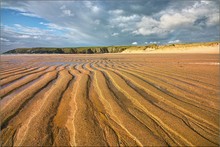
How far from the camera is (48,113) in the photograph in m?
3.73

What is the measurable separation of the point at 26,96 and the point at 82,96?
1.44 metres

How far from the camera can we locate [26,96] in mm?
4863

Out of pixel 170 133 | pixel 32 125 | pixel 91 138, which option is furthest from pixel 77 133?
pixel 170 133

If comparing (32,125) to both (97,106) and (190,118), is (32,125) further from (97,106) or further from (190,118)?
(190,118)

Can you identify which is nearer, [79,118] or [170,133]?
[170,133]

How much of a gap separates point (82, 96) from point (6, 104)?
1.74 metres

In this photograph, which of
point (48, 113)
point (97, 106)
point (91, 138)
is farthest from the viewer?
point (97, 106)

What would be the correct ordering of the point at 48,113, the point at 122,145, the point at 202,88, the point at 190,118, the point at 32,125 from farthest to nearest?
1. the point at 202,88
2. the point at 48,113
3. the point at 190,118
4. the point at 32,125
5. the point at 122,145

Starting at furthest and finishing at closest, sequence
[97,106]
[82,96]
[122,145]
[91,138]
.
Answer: [82,96] < [97,106] < [91,138] < [122,145]

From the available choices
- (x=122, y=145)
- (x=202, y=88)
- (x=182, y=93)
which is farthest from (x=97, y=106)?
(x=202, y=88)

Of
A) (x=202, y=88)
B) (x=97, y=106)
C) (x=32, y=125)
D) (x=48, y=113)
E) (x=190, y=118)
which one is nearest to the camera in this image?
(x=32, y=125)

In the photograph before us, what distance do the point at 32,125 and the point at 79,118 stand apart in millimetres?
802

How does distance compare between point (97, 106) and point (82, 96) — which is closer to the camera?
point (97, 106)

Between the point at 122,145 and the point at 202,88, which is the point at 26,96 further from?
the point at 202,88
